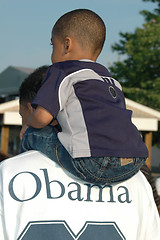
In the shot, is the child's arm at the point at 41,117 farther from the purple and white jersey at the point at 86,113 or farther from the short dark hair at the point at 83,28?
the short dark hair at the point at 83,28

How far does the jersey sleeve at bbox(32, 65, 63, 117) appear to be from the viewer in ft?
6.59

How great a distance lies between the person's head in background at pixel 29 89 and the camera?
7.55 ft

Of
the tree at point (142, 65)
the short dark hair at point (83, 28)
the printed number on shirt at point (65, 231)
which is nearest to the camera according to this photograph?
the printed number on shirt at point (65, 231)

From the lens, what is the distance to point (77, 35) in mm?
2264

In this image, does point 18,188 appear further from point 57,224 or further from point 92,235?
point 92,235

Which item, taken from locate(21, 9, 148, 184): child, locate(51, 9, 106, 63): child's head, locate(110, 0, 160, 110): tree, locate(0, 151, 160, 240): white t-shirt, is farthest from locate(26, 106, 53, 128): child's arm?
locate(110, 0, 160, 110): tree

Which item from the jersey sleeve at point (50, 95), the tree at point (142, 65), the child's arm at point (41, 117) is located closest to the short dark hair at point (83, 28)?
the jersey sleeve at point (50, 95)

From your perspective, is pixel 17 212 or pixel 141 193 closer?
pixel 17 212

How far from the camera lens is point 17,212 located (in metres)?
1.95

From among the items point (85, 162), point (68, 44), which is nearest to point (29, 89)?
point (68, 44)

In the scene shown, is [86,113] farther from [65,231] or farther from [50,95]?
[65,231]

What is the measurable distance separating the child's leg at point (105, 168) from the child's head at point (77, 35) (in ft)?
2.00

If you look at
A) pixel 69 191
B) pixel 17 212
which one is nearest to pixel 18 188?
pixel 17 212

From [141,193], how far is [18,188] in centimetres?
61
